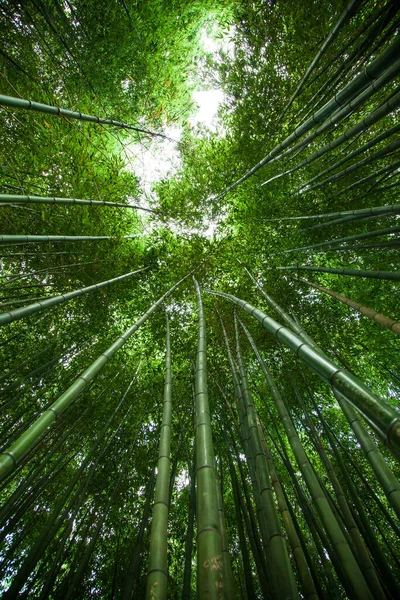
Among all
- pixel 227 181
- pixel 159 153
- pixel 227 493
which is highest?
pixel 159 153

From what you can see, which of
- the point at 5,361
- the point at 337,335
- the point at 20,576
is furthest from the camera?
the point at 337,335

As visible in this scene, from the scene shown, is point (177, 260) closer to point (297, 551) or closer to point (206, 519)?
point (297, 551)

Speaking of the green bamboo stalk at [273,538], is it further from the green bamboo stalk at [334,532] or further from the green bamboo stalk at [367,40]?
the green bamboo stalk at [367,40]

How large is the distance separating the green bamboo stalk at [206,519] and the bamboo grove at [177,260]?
37.5 inches

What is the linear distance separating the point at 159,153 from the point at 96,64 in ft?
7.16

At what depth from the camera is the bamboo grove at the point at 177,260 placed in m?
3.07

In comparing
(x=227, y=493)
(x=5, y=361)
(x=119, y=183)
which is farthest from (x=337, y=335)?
(x=5, y=361)

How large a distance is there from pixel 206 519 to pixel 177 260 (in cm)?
465

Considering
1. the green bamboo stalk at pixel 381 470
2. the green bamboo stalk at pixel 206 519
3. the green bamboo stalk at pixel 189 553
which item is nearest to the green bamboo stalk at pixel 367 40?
the green bamboo stalk at pixel 381 470

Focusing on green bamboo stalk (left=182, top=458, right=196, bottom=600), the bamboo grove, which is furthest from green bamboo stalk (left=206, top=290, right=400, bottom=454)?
green bamboo stalk (left=182, top=458, right=196, bottom=600)

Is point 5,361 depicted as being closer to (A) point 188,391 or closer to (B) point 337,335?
(A) point 188,391

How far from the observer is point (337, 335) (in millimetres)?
4766

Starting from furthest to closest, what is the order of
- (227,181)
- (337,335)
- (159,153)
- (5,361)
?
(159,153) < (227,181) < (337,335) < (5,361)

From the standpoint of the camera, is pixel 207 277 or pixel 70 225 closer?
pixel 70 225
